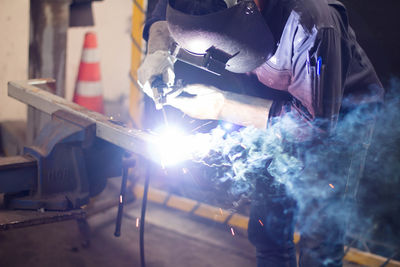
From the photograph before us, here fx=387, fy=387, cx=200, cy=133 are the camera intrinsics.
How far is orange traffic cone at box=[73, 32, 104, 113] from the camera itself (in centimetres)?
319

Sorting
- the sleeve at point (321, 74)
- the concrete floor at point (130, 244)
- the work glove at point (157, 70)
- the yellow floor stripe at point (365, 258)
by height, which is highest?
the sleeve at point (321, 74)

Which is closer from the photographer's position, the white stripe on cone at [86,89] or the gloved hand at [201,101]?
the gloved hand at [201,101]

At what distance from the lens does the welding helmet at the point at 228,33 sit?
1.35 m

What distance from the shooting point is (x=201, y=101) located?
178 centimetres

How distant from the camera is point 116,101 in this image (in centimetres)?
385

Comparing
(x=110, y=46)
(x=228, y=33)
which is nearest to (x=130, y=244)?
(x=228, y=33)

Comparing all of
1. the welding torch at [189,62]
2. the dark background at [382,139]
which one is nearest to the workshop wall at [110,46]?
the dark background at [382,139]

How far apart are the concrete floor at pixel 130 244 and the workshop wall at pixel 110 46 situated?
3.78 feet

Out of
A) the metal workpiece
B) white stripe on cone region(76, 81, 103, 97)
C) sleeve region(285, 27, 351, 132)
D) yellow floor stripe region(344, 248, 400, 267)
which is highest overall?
sleeve region(285, 27, 351, 132)

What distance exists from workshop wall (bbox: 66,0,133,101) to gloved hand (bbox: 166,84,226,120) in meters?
2.07

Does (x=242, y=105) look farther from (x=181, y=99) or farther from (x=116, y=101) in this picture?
Result: (x=116, y=101)

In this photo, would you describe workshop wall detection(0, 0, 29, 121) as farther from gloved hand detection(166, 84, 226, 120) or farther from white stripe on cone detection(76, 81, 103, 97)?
gloved hand detection(166, 84, 226, 120)

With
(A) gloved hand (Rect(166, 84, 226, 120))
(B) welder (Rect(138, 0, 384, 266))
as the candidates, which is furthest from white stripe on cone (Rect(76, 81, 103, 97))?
(A) gloved hand (Rect(166, 84, 226, 120))

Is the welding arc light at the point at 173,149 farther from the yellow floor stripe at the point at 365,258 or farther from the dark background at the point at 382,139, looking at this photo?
the yellow floor stripe at the point at 365,258
